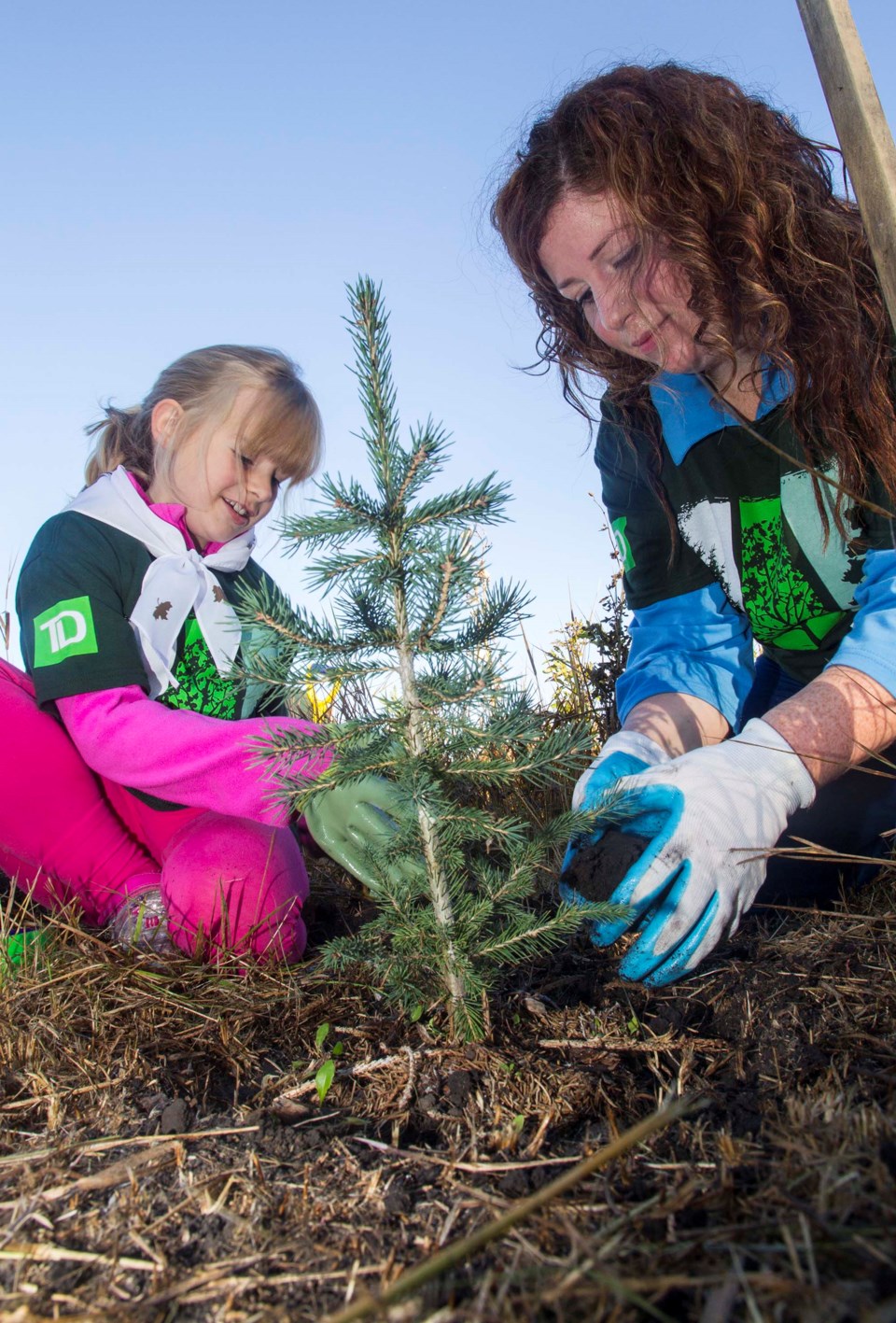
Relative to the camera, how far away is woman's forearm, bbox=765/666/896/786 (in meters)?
1.98

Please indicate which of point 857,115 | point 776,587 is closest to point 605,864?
point 776,587

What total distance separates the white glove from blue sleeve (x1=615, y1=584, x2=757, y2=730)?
0.80 metres

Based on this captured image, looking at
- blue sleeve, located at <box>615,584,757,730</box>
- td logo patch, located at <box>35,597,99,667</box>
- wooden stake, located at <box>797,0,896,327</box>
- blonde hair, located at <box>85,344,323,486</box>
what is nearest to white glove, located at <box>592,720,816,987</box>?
blue sleeve, located at <box>615,584,757,730</box>

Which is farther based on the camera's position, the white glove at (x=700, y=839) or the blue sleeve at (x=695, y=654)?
the blue sleeve at (x=695, y=654)

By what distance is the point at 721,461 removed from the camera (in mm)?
2688

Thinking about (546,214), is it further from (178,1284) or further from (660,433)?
(178,1284)

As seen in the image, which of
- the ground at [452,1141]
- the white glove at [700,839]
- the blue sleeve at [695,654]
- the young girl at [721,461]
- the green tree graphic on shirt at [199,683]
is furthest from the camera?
the blue sleeve at [695,654]

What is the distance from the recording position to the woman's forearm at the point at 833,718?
6.48ft

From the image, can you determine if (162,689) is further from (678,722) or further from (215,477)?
(678,722)

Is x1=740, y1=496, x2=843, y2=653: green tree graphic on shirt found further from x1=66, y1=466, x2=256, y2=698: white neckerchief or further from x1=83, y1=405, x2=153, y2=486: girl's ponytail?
x1=83, y1=405, x2=153, y2=486: girl's ponytail

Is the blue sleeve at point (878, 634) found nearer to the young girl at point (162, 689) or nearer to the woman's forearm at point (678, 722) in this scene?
the woman's forearm at point (678, 722)

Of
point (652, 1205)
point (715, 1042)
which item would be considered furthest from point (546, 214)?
point (652, 1205)

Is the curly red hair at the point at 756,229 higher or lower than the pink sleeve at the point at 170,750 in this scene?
higher

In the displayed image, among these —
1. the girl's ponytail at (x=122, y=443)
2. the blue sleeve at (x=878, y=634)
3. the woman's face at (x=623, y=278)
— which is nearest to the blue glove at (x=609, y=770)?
the blue sleeve at (x=878, y=634)
